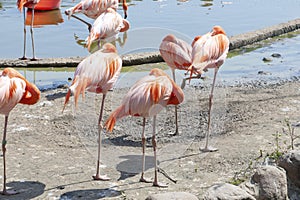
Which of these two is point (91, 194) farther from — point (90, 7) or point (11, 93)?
point (90, 7)

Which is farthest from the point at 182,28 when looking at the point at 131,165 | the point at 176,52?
the point at 131,165

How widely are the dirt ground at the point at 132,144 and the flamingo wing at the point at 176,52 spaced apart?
2.04 feet

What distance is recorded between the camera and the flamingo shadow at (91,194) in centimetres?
384

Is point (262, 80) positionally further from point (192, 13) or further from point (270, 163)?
point (192, 13)

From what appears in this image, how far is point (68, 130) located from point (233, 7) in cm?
639

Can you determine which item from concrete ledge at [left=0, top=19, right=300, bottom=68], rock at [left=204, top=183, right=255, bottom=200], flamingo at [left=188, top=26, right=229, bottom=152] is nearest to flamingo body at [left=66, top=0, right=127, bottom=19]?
concrete ledge at [left=0, top=19, right=300, bottom=68]

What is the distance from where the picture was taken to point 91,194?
3.89m

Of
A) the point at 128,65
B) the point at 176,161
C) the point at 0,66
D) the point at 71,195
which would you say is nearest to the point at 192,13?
the point at 128,65

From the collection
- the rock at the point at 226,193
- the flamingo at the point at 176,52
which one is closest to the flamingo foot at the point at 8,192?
the rock at the point at 226,193

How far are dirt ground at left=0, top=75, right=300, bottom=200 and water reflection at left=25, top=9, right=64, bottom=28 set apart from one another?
3.67m

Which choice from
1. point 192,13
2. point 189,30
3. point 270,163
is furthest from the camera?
point 192,13

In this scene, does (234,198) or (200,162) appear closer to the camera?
(234,198)

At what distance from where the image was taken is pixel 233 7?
10.9 metres

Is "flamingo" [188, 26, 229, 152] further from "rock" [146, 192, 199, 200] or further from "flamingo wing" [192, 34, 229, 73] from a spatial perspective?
"rock" [146, 192, 199, 200]
